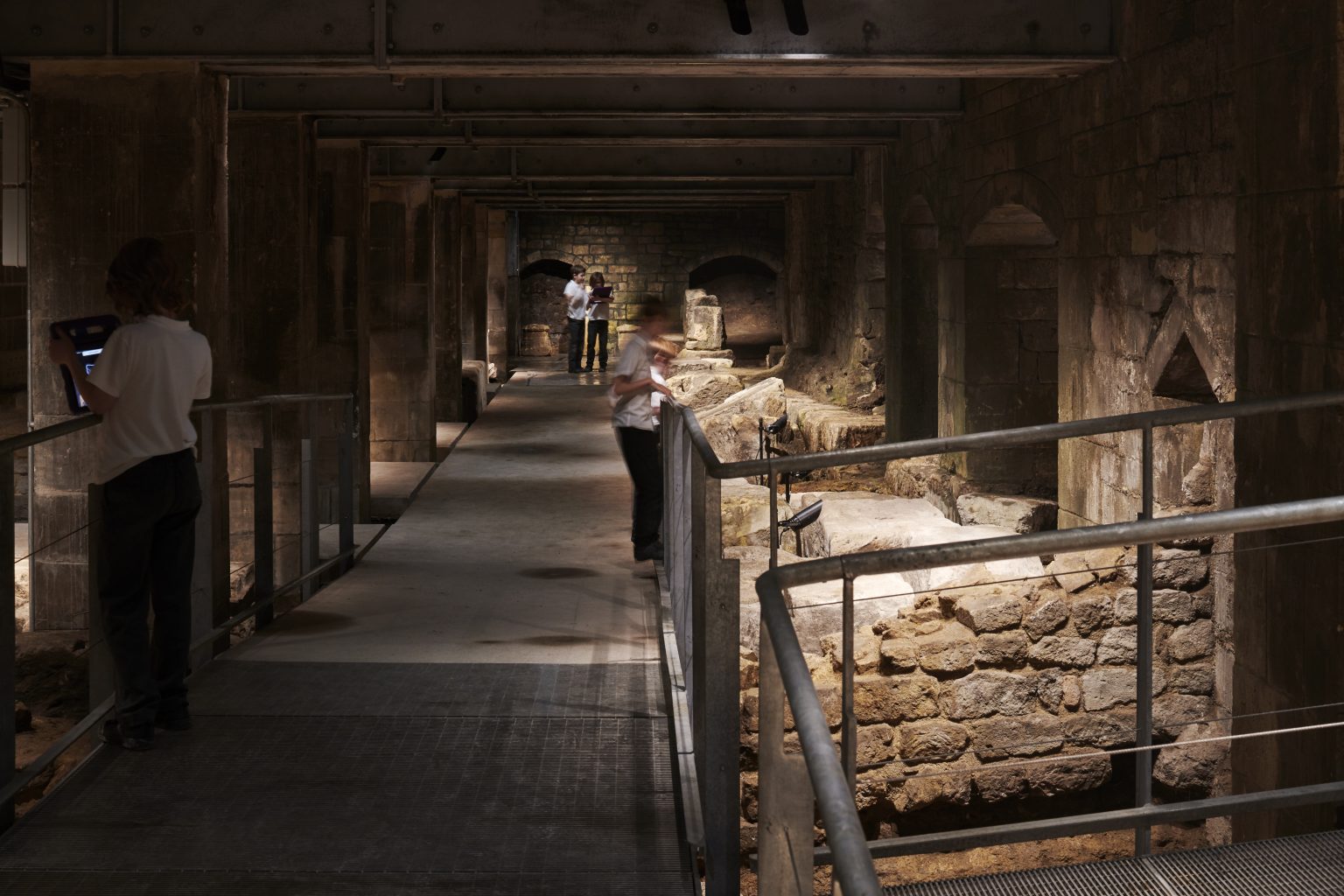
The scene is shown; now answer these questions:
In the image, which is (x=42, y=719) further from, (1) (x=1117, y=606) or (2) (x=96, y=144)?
(1) (x=1117, y=606)

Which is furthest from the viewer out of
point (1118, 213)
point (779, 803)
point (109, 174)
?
point (1118, 213)

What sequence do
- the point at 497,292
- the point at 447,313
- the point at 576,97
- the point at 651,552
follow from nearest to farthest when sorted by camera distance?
the point at 651,552 < the point at 576,97 < the point at 447,313 < the point at 497,292

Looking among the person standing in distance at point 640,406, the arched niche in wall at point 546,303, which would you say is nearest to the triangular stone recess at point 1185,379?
the person standing in distance at point 640,406

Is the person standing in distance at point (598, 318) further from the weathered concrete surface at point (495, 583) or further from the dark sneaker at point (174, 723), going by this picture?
the dark sneaker at point (174, 723)

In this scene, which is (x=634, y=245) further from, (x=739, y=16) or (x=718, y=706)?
(x=718, y=706)

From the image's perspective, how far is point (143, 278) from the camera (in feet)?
12.9

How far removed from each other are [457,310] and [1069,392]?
31.0 feet

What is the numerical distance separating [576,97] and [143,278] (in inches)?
189

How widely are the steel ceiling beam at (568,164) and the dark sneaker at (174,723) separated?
8.73 metres

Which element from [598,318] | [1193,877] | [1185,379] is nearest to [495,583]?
[1185,379]

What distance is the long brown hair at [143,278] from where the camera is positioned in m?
3.91

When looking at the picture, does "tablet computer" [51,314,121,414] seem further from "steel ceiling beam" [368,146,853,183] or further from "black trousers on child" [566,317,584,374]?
"black trousers on child" [566,317,584,374]

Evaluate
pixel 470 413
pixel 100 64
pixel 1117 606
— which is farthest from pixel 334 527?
pixel 470 413

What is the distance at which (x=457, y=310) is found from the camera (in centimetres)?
1655
